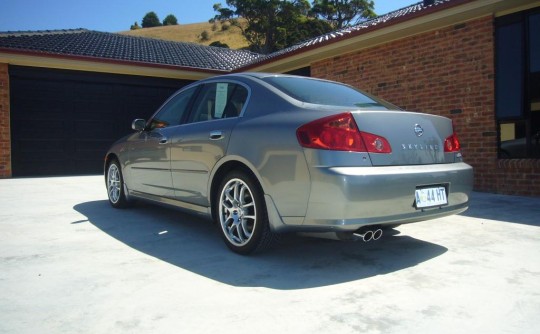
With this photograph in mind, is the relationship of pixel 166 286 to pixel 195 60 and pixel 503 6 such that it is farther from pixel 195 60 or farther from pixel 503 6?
pixel 195 60

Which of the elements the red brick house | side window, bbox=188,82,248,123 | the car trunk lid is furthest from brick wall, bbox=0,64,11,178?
the car trunk lid

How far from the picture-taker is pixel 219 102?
12.3 ft

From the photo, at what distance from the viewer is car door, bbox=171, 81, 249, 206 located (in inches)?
136

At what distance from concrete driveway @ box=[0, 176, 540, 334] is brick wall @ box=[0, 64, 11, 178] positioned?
7.24 meters

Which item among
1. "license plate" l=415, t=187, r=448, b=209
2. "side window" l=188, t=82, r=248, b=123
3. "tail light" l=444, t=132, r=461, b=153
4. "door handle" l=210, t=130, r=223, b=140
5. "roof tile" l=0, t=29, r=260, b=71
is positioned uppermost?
"roof tile" l=0, t=29, r=260, b=71

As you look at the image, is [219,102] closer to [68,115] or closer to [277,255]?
[277,255]

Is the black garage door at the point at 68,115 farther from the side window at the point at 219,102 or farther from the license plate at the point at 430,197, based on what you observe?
the license plate at the point at 430,197

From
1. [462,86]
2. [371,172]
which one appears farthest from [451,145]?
[462,86]

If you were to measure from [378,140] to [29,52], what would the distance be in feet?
33.6

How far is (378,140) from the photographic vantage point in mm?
2824

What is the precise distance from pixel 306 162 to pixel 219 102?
1.34 meters

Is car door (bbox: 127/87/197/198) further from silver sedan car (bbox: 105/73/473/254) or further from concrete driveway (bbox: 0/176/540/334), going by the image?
concrete driveway (bbox: 0/176/540/334)

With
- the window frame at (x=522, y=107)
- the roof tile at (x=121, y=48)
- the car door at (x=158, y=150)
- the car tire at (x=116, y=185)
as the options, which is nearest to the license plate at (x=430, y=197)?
the car door at (x=158, y=150)

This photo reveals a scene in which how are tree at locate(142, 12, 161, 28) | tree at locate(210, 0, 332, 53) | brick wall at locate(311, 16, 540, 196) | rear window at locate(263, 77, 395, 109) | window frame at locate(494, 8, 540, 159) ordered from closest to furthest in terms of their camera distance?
rear window at locate(263, 77, 395, 109), window frame at locate(494, 8, 540, 159), brick wall at locate(311, 16, 540, 196), tree at locate(210, 0, 332, 53), tree at locate(142, 12, 161, 28)
